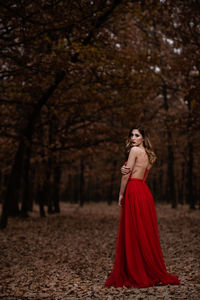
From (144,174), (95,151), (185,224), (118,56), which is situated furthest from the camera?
(95,151)

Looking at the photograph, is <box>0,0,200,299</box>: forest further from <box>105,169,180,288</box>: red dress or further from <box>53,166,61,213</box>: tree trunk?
<box>105,169,180,288</box>: red dress

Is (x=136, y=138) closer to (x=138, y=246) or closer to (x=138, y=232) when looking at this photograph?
(x=138, y=232)

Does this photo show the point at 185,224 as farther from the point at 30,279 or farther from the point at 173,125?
the point at 30,279

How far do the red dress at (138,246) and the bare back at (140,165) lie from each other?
0.34ft

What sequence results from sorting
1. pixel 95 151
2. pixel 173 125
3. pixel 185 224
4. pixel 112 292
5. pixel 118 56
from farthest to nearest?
pixel 95 151
pixel 185 224
pixel 173 125
pixel 118 56
pixel 112 292

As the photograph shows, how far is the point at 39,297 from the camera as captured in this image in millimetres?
4984

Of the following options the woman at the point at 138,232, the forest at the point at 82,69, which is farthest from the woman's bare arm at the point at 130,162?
the forest at the point at 82,69

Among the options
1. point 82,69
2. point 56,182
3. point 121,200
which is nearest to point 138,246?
point 121,200

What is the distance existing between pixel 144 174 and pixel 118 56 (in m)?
6.03

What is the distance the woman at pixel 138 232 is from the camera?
4953 millimetres

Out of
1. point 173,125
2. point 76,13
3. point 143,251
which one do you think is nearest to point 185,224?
point 173,125

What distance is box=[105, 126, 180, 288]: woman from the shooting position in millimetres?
4953

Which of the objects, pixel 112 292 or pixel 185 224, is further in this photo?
pixel 185 224

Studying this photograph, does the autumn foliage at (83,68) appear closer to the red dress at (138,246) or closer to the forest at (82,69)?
the forest at (82,69)
